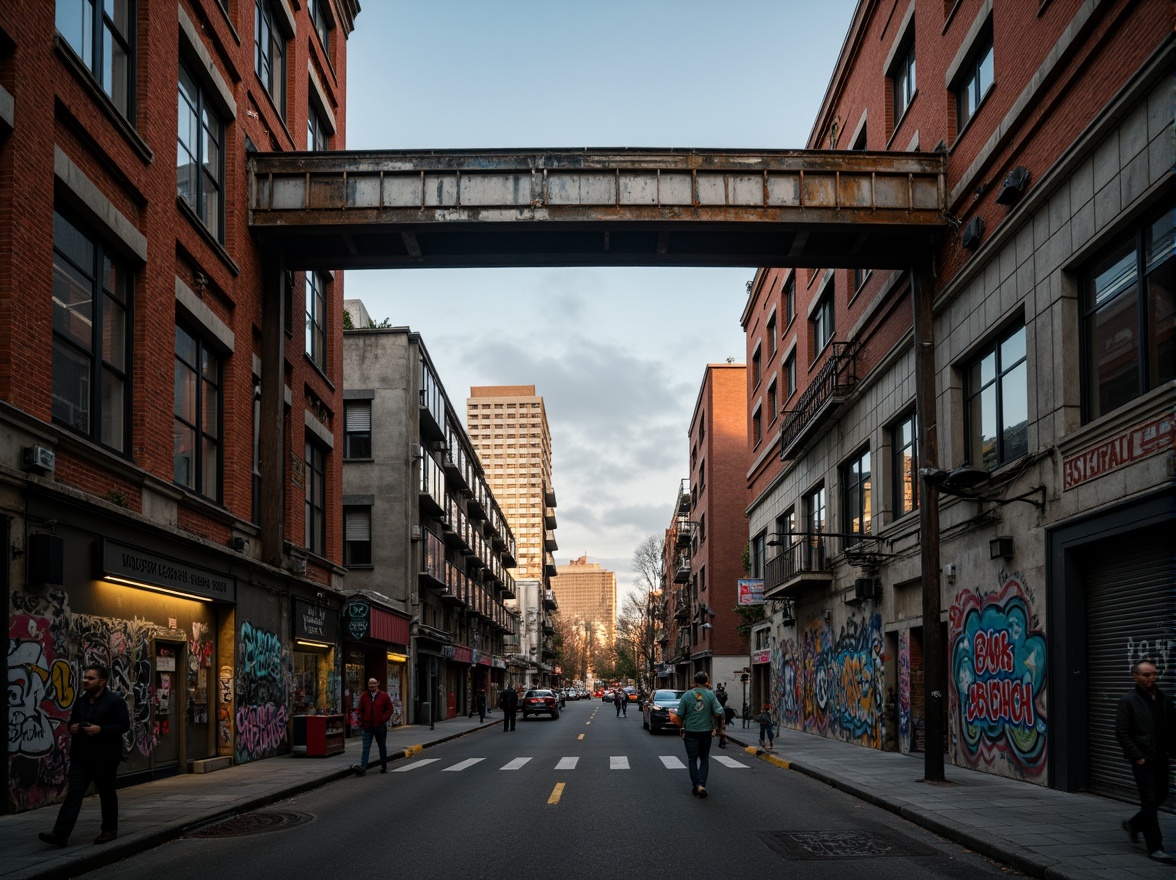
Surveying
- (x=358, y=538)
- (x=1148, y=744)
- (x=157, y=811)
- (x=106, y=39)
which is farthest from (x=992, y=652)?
(x=358, y=538)

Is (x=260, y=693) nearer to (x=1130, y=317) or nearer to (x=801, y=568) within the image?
(x=801, y=568)

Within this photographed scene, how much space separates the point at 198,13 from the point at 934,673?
56.1ft

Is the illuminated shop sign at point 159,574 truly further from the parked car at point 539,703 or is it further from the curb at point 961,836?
the parked car at point 539,703

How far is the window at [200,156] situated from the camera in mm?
18875

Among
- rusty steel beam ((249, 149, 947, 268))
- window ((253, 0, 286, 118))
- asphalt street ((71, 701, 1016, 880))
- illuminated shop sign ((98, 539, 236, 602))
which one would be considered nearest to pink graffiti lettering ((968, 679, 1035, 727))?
asphalt street ((71, 701, 1016, 880))

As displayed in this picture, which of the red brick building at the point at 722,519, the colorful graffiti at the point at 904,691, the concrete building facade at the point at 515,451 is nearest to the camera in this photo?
the colorful graffiti at the point at 904,691

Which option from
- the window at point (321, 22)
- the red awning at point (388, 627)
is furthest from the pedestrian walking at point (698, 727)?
the window at point (321, 22)

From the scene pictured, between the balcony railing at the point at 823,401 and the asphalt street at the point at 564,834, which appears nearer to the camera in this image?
the asphalt street at the point at 564,834

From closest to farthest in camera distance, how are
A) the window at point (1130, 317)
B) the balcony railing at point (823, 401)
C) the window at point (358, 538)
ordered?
the window at point (1130, 317), the balcony railing at point (823, 401), the window at point (358, 538)

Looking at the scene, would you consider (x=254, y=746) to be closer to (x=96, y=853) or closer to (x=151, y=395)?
(x=151, y=395)

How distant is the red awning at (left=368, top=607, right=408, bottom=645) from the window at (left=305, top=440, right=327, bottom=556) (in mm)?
3559

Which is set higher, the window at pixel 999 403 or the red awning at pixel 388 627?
the window at pixel 999 403

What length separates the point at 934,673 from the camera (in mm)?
16469

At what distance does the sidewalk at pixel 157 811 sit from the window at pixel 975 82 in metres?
15.8
